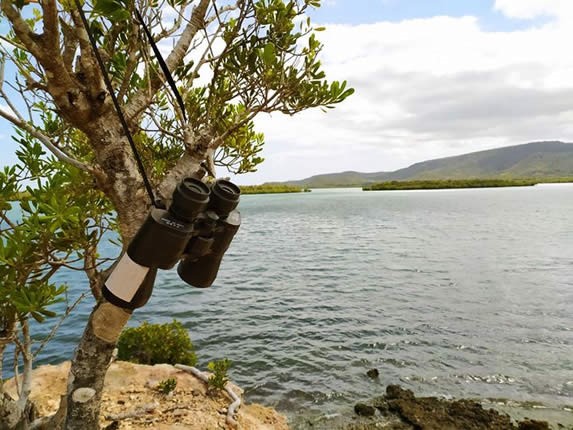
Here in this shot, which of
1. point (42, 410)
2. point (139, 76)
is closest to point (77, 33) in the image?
point (139, 76)

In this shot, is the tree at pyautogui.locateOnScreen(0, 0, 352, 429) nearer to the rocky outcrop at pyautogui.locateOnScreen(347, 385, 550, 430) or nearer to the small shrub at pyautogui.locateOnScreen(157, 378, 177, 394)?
the small shrub at pyautogui.locateOnScreen(157, 378, 177, 394)

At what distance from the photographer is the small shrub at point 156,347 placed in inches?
431

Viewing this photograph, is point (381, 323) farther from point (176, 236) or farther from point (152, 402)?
point (176, 236)

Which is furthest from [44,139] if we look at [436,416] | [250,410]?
[436,416]

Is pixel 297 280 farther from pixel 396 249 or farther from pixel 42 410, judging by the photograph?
pixel 42 410

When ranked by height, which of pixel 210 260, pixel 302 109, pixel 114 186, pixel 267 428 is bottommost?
pixel 267 428

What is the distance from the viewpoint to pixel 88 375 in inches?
172

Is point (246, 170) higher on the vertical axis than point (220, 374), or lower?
higher

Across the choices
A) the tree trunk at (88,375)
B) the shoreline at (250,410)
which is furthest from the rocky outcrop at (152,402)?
the tree trunk at (88,375)

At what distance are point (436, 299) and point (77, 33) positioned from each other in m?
22.1

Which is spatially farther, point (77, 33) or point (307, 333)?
point (307, 333)

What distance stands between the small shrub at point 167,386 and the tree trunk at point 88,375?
387 cm

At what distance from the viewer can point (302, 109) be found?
5301 mm

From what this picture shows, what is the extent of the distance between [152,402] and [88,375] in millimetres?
4077
